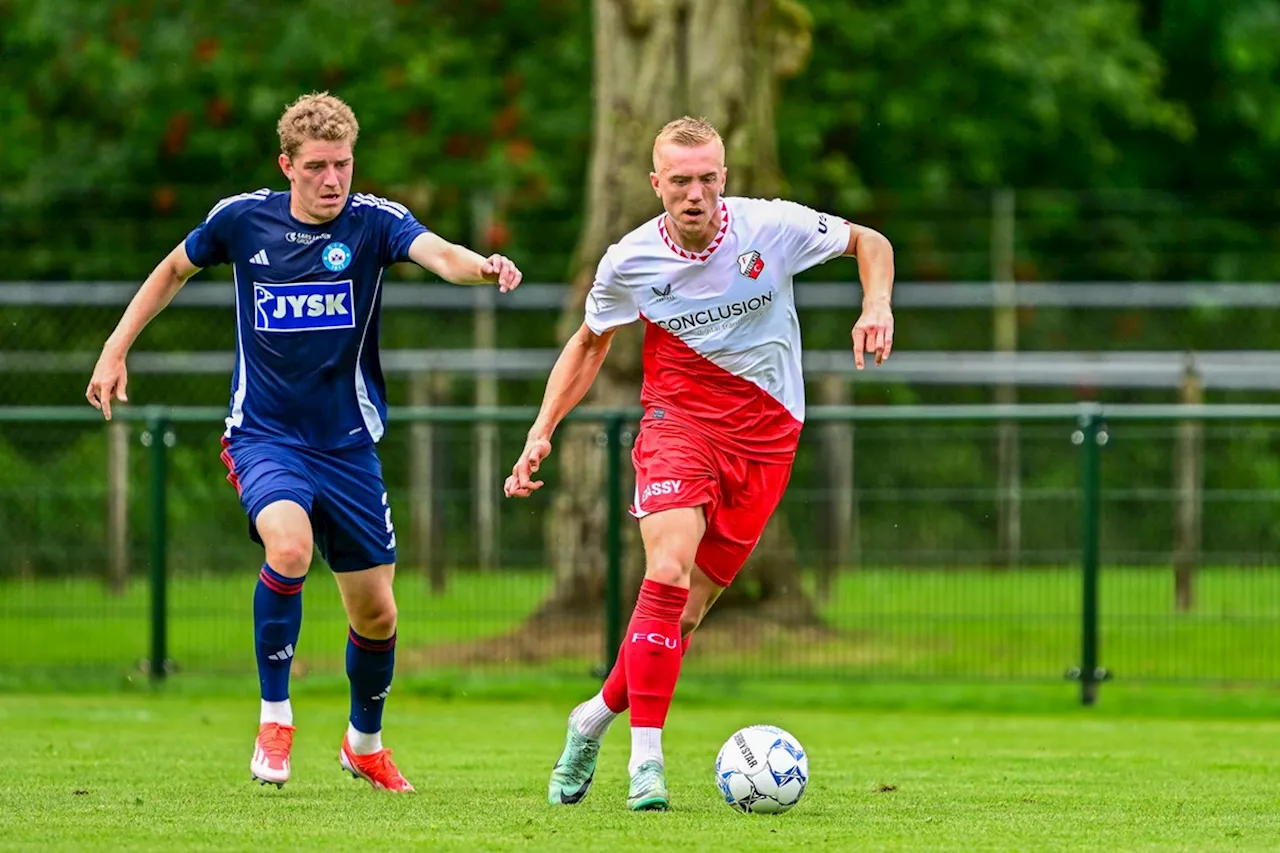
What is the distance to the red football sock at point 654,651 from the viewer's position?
7410mm

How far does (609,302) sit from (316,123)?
3.98 feet

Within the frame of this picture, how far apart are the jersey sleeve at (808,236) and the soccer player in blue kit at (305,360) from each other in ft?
3.96

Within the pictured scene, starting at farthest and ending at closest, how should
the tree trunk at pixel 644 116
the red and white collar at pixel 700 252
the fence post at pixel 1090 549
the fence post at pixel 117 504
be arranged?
the tree trunk at pixel 644 116, the fence post at pixel 117 504, the fence post at pixel 1090 549, the red and white collar at pixel 700 252

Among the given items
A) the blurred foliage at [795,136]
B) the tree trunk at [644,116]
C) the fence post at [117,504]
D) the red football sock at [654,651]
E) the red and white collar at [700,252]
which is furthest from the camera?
the blurred foliage at [795,136]

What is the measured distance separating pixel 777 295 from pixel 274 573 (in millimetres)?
2030

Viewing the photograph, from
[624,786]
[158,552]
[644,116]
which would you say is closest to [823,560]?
[644,116]

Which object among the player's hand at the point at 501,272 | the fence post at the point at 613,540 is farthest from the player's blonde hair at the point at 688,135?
the fence post at the point at 613,540

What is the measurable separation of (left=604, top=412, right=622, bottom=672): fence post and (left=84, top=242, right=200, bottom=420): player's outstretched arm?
5119mm

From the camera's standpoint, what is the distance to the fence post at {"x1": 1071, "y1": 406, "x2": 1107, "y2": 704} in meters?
12.9

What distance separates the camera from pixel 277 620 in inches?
316

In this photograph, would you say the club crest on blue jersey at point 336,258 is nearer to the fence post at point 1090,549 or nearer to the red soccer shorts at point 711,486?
the red soccer shorts at point 711,486

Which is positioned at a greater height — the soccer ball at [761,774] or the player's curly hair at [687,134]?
the player's curly hair at [687,134]

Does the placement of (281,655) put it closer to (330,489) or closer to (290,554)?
(290,554)

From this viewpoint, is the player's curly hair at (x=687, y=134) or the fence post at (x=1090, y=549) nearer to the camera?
the player's curly hair at (x=687, y=134)
